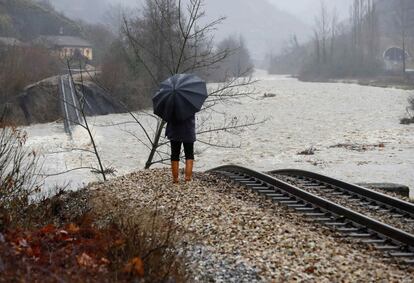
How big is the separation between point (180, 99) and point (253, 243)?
4024 millimetres

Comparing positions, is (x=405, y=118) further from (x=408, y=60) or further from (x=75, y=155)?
(x=408, y=60)

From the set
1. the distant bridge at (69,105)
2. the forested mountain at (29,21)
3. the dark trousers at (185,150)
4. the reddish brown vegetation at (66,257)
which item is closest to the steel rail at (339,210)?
the dark trousers at (185,150)

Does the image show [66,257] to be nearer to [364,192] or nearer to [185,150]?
[185,150]

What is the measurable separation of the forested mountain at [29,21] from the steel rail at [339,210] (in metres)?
91.4

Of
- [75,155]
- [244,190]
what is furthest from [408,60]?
[244,190]

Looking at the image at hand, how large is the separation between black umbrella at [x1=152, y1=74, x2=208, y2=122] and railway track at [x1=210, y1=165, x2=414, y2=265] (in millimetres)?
2153

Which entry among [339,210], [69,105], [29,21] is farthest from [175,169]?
[29,21]

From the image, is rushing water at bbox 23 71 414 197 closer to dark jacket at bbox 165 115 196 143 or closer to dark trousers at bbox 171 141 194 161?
dark trousers at bbox 171 141 194 161

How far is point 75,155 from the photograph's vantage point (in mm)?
26016

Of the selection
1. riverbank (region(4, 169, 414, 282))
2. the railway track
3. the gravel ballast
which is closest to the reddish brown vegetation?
riverbank (region(4, 169, 414, 282))

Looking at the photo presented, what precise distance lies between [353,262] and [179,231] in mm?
2563

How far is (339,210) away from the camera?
9500 mm

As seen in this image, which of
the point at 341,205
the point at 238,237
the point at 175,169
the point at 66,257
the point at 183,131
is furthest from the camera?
the point at 175,169

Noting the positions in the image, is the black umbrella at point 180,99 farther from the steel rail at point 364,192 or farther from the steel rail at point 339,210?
the steel rail at point 364,192
